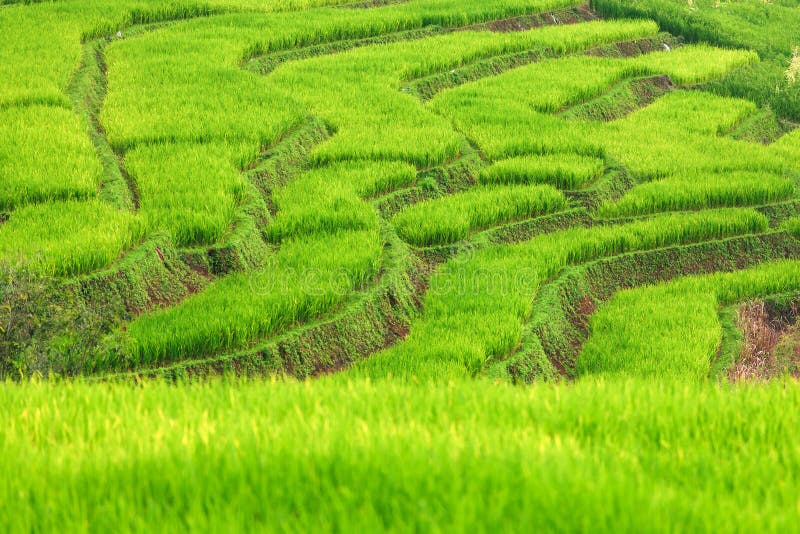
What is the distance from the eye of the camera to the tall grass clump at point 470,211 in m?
8.64

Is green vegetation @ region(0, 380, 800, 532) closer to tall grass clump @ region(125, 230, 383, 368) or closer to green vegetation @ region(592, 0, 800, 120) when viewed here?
tall grass clump @ region(125, 230, 383, 368)

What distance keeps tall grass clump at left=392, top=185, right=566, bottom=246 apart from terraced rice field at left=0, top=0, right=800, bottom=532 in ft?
0.11

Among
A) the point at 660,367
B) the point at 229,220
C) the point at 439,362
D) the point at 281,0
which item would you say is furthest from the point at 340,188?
the point at 281,0

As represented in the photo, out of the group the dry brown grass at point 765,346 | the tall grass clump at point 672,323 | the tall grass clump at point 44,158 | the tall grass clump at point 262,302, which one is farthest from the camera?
the tall grass clump at point 44,158

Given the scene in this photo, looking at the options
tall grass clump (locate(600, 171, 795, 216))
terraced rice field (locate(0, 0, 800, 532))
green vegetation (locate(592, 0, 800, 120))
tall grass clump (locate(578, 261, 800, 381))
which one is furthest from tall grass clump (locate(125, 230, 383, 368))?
green vegetation (locate(592, 0, 800, 120))

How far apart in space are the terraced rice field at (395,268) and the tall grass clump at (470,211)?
0.03 meters

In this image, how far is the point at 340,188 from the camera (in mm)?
9000

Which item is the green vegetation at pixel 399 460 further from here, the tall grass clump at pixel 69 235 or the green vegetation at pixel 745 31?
the green vegetation at pixel 745 31

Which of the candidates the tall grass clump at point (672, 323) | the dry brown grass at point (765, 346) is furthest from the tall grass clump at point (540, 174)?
the dry brown grass at point (765, 346)

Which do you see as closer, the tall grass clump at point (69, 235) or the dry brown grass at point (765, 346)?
the tall grass clump at point (69, 235)

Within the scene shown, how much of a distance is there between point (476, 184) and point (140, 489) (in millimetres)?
7750

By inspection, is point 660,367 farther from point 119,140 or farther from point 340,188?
point 119,140

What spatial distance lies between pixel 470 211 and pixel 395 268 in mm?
1491

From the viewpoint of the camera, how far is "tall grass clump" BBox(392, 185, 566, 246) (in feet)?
28.3
